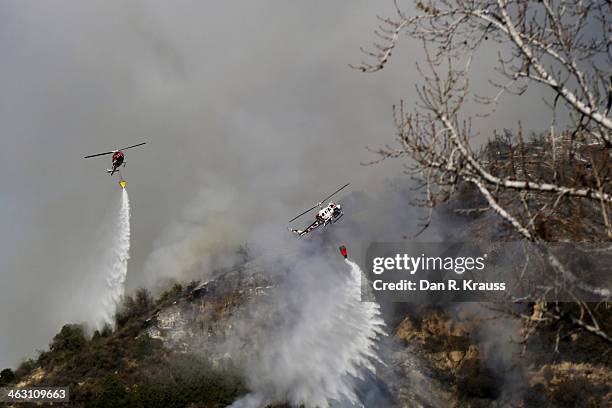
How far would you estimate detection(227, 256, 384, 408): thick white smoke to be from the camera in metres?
66.9

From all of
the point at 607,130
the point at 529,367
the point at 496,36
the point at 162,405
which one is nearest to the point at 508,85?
the point at 496,36

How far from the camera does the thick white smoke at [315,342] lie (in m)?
66.9

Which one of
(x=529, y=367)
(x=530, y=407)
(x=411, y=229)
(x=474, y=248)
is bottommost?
(x=530, y=407)

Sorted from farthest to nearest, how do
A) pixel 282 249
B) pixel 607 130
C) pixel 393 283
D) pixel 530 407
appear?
1. pixel 282 249
2. pixel 393 283
3. pixel 530 407
4. pixel 607 130

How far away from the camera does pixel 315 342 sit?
76625 millimetres

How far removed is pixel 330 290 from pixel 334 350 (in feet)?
45.9

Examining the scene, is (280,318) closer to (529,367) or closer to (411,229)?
(411,229)

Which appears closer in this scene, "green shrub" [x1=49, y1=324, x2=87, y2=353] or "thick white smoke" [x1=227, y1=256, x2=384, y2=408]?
"thick white smoke" [x1=227, y1=256, x2=384, y2=408]

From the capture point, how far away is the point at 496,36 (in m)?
7.48

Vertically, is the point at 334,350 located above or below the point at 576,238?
above

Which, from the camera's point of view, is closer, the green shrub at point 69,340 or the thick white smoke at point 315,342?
the thick white smoke at point 315,342

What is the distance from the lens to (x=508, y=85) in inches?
295

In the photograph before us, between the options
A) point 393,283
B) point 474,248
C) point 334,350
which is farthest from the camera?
point 393,283

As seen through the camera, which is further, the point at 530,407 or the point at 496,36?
the point at 530,407
